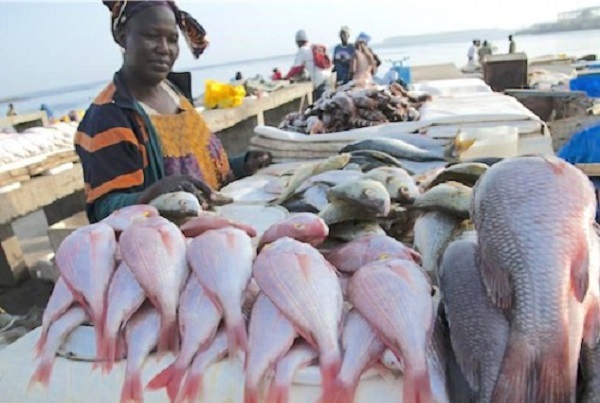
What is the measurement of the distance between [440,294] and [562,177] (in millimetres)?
433

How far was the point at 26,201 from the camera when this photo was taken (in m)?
4.72

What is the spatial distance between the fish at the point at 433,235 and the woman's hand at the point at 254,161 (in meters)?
2.01

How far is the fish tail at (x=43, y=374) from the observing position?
4.42 feet

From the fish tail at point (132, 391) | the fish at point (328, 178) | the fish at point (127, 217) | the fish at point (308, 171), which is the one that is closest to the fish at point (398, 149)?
the fish at point (308, 171)

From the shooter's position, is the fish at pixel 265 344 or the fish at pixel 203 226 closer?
the fish at pixel 265 344

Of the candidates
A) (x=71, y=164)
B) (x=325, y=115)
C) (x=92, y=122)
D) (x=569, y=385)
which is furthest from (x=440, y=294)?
(x=71, y=164)

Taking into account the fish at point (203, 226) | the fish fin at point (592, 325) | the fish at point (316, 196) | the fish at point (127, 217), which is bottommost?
the fish at point (316, 196)

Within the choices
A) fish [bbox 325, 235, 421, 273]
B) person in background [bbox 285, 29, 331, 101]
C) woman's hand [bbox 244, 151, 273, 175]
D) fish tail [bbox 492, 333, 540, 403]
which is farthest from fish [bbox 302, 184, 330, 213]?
person in background [bbox 285, 29, 331, 101]

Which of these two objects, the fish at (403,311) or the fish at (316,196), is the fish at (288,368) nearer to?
the fish at (403,311)

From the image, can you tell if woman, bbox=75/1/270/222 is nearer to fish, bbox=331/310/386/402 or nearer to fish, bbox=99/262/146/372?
fish, bbox=99/262/146/372

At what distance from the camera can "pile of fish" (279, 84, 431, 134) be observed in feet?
14.6

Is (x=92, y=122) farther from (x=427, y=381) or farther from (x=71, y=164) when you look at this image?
(x=71, y=164)

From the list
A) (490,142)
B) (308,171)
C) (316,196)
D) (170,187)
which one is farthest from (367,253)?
(490,142)

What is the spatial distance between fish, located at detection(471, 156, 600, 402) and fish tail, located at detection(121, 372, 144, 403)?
2.78 ft
